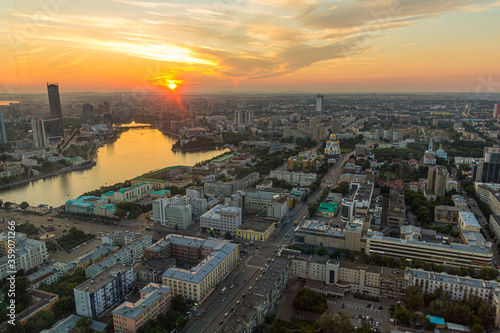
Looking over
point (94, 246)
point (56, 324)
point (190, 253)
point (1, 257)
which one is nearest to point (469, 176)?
point (190, 253)

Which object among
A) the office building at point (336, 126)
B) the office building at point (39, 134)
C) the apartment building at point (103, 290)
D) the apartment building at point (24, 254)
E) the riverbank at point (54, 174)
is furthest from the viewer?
the office building at point (336, 126)

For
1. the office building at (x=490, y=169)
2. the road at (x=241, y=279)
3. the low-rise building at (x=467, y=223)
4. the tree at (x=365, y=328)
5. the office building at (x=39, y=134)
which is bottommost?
the road at (x=241, y=279)

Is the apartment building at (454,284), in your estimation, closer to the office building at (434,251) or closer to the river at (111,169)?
the office building at (434,251)

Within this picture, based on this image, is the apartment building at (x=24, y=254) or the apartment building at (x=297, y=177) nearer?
the apartment building at (x=24, y=254)

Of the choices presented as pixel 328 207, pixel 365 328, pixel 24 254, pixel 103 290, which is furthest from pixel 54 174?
pixel 365 328

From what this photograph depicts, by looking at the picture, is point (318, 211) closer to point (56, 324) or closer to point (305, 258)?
point (305, 258)

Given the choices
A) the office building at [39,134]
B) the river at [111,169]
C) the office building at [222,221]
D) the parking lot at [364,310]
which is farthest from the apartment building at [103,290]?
the office building at [39,134]

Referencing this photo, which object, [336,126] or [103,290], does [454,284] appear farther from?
[336,126]
